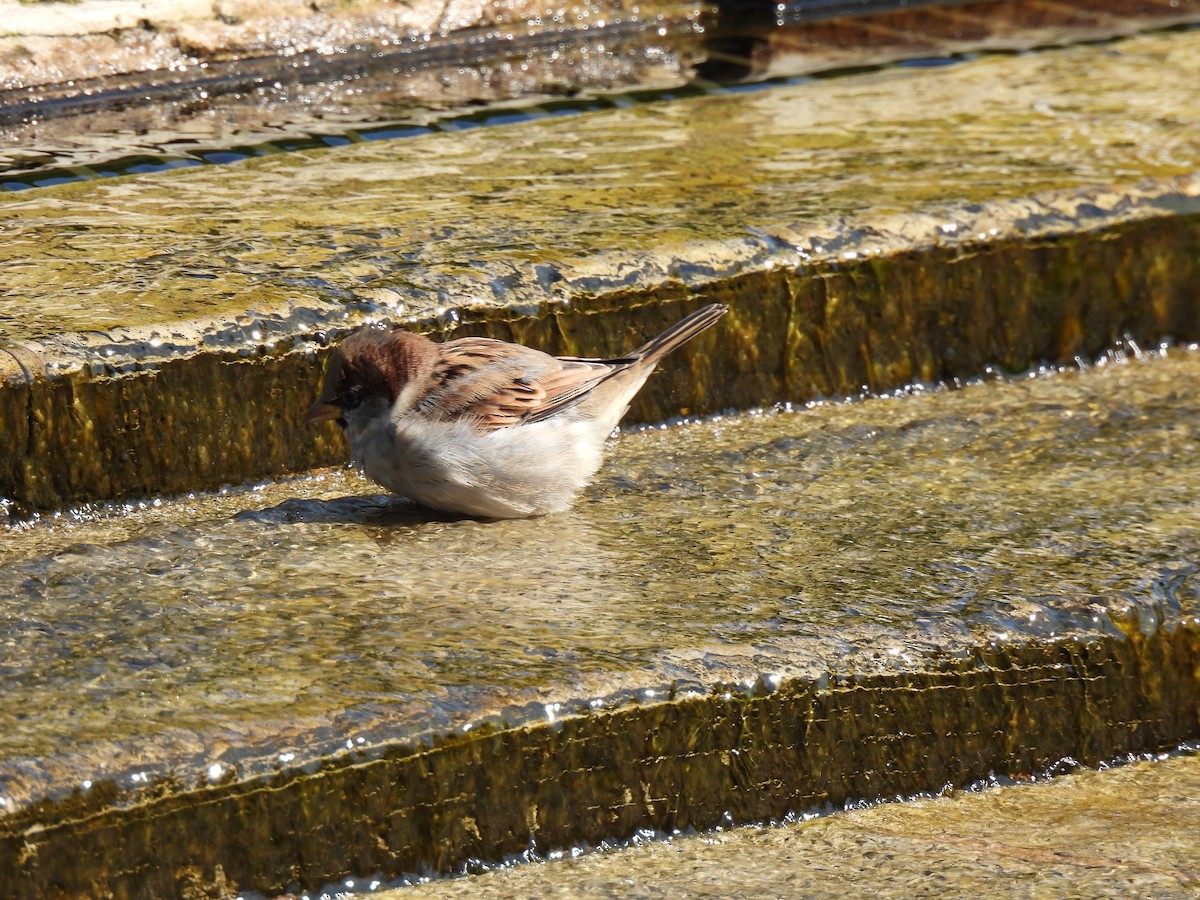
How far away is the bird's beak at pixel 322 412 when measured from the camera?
3.98m

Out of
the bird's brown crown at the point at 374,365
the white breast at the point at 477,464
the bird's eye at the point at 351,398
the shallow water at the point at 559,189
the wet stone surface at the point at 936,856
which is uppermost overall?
the shallow water at the point at 559,189

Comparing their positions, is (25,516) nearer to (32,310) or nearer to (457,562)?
(32,310)

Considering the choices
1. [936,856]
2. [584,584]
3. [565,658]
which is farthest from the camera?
[584,584]

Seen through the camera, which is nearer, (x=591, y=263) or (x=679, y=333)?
(x=679, y=333)

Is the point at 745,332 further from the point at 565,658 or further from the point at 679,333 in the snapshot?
the point at 565,658

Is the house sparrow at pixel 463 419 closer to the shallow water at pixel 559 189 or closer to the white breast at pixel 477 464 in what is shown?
the white breast at pixel 477 464

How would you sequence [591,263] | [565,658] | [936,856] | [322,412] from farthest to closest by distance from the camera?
1. [591,263]
2. [322,412]
3. [565,658]
4. [936,856]

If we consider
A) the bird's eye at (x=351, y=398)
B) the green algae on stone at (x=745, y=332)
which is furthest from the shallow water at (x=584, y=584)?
the bird's eye at (x=351, y=398)

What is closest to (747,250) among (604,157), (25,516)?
(604,157)

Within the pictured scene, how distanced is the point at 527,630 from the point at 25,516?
1.48m

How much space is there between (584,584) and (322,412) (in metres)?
0.91

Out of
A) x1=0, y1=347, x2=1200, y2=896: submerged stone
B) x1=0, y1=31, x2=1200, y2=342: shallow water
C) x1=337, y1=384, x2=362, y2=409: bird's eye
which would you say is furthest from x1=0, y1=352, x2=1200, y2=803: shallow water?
x1=0, y1=31, x2=1200, y2=342: shallow water

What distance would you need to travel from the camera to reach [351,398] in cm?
390

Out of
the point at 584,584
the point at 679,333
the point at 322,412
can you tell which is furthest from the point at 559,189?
the point at 584,584
